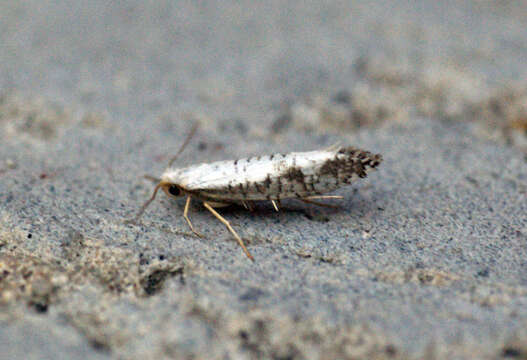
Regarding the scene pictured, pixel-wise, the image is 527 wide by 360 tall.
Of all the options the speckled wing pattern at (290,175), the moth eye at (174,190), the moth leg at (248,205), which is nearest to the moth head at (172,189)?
the moth eye at (174,190)

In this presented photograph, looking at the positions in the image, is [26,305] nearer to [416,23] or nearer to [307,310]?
[307,310]

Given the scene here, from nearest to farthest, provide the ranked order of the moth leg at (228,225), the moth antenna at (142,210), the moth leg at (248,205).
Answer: the moth leg at (228,225) → the moth antenna at (142,210) → the moth leg at (248,205)

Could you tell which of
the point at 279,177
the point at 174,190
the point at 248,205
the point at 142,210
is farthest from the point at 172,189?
the point at 279,177

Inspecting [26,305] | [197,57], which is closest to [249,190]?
[26,305]

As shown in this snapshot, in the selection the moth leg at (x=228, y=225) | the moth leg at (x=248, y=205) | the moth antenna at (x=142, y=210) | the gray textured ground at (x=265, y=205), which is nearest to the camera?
the gray textured ground at (x=265, y=205)

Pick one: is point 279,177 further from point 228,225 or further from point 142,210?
point 142,210

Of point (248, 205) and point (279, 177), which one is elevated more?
point (279, 177)

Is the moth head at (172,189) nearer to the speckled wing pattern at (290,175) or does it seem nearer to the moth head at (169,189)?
the moth head at (169,189)
